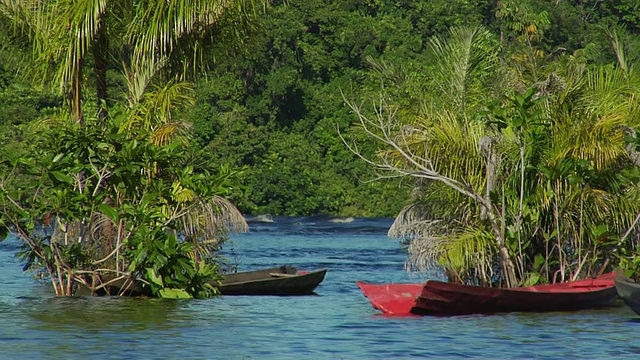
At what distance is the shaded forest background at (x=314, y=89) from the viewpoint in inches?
2377

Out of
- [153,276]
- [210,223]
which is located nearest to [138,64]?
[210,223]

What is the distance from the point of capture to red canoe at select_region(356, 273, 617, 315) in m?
19.8

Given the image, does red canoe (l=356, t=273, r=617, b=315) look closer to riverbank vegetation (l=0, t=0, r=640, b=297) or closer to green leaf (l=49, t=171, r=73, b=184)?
riverbank vegetation (l=0, t=0, r=640, b=297)

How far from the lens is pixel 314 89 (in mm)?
65750

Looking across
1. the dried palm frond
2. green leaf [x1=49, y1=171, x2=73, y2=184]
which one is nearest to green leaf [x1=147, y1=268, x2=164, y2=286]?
the dried palm frond

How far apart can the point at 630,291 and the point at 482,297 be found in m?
2.24

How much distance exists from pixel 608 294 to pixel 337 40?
4663cm

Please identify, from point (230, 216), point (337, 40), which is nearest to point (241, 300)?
point (230, 216)

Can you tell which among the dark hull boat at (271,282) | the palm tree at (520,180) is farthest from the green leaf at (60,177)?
the palm tree at (520,180)

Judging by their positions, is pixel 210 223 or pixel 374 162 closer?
pixel 210 223

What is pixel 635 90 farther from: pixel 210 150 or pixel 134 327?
pixel 210 150

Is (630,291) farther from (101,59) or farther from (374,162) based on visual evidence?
(101,59)

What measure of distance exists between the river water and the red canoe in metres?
0.18

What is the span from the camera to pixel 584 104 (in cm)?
2166
